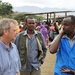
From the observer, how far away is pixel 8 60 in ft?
14.5

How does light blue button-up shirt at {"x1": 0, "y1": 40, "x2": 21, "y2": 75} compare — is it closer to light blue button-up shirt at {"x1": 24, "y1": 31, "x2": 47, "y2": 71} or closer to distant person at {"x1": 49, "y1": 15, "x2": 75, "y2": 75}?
distant person at {"x1": 49, "y1": 15, "x2": 75, "y2": 75}

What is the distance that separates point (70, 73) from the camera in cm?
476

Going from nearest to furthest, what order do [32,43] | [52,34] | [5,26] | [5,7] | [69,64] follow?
[5,26], [69,64], [32,43], [52,34], [5,7]

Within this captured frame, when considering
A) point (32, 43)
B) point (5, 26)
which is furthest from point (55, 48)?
point (32, 43)

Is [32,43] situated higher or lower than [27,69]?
higher

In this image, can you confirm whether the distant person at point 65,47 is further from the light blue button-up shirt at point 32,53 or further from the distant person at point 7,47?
the light blue button-up shirt at point 32,53

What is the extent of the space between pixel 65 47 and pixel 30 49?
1.67 meters

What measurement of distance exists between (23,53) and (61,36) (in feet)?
5.63

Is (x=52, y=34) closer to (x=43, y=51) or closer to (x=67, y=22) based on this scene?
(x=43, y=51)

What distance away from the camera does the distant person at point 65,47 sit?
475 cm

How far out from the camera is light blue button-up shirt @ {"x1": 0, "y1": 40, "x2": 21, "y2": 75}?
438cm

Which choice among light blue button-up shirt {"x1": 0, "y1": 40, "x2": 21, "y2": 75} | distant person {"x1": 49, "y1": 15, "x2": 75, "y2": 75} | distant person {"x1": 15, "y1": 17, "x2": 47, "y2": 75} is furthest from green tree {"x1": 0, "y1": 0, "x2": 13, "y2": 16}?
light blue button-up shirt {"x1": 0, "y1": 40, "x2": 21, "y2": 75}

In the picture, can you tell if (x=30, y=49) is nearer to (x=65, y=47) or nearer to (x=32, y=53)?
(x=32, y=53)

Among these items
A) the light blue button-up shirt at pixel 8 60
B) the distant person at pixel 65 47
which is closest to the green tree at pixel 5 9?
the distant person at pixel 65 47
